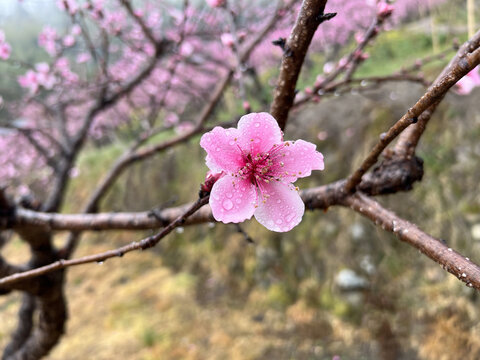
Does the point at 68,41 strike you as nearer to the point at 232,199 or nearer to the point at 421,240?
the point at 232,199

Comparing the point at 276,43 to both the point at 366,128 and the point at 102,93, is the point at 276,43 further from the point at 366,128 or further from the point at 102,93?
the point at 366,128

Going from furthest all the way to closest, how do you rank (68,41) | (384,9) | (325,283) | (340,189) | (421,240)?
1. (68,41)
2. (325,283)
3. (384,9)
4. (340,189)
5. (421,240)

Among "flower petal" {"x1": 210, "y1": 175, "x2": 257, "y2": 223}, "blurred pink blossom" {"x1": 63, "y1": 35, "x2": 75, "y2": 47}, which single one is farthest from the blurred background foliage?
"blurred pink blossom" {"x1": 63, "y1": 35, "x2": 75, "y2": 47}

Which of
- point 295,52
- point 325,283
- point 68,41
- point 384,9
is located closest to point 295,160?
point 295,52

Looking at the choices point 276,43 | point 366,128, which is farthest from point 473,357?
point 276,43

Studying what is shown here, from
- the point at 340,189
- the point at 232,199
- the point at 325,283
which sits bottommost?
the point at 325,283

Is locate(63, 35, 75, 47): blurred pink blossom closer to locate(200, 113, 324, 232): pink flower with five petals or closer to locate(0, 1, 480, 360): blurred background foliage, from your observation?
locate(0, 1, 480, 360): blurred background foliage
